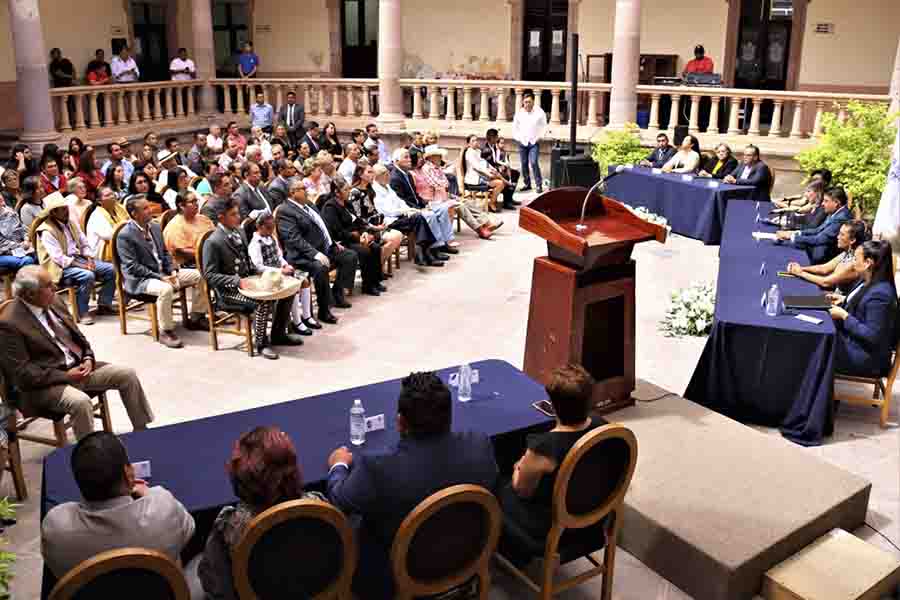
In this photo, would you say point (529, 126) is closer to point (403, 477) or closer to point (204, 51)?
point (204, 51)

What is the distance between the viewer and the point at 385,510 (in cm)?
299

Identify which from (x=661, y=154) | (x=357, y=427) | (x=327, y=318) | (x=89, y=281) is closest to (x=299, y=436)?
(x=357, y=427)

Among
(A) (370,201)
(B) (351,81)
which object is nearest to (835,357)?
(A) (370,201)

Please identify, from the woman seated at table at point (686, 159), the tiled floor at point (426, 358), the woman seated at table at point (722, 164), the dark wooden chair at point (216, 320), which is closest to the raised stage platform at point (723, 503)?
the tiled floor at point (426, 358)

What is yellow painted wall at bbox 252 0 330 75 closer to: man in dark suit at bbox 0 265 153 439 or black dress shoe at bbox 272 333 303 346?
black dress shoe at bbox 272 333 303 346

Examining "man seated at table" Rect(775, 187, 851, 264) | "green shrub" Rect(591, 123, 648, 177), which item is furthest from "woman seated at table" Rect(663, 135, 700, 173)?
"man seated at table" Rect(775, 187, 851, 264)

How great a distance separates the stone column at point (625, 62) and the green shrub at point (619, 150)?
741 mm

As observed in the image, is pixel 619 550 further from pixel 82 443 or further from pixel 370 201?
pixel 370 201

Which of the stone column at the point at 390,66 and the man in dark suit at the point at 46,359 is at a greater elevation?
the stone column at the point at 390,66

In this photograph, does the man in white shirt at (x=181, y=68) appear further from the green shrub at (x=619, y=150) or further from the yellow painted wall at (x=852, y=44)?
the yellow painted wall at (x=852, y=44)

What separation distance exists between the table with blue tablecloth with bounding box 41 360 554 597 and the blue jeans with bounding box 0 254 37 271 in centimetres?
383

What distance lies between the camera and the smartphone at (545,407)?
3.97m

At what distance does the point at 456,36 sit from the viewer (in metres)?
17.5

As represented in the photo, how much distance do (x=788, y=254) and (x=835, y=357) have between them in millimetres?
2119
